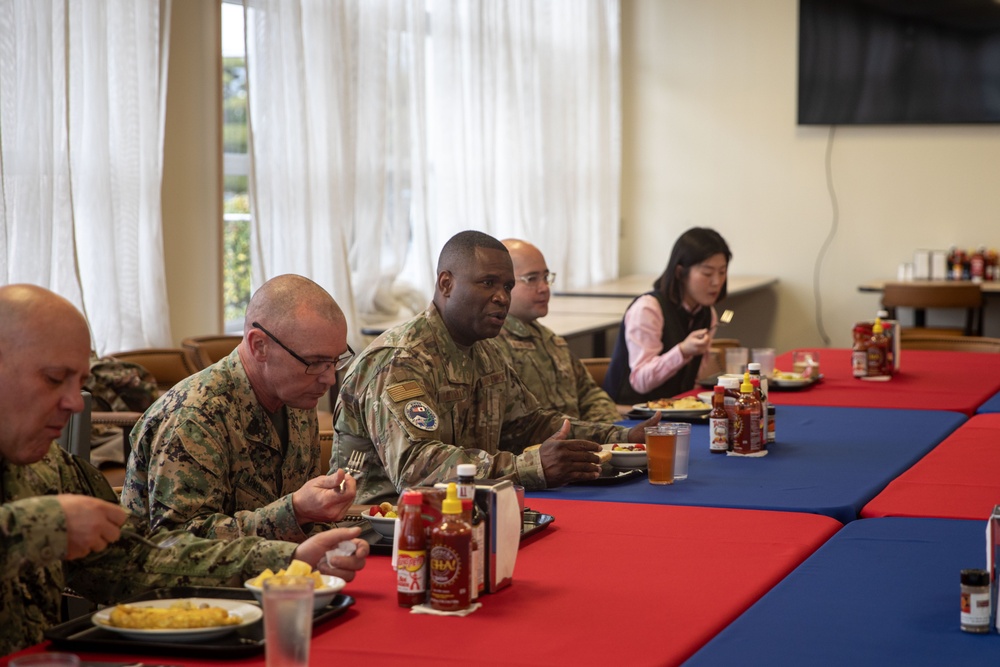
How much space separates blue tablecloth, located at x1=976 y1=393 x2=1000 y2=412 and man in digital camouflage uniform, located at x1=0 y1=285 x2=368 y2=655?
9.12 ft

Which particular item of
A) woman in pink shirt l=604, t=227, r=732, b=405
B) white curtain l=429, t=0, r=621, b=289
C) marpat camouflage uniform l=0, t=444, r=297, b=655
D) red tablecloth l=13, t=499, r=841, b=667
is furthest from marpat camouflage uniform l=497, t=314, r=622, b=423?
white curtain l=429, t=0, r=621, b=289

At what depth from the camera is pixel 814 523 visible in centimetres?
249

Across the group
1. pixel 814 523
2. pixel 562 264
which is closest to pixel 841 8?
pixel 562 264

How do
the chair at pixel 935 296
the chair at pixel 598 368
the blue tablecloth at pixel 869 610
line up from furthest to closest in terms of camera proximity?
the chair at pixel 935 296
the chair at pixel 598 368
the blue tablecloth at pixel 869 610

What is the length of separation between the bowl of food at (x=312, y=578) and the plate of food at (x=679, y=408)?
2.04 metres

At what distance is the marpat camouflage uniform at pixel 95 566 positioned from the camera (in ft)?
6.10

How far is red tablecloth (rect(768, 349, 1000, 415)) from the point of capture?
4246mm

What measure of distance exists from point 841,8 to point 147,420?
7536mm

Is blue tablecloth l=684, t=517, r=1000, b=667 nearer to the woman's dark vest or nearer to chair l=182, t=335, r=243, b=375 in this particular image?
the woman's dark vest

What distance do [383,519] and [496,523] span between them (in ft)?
1.10

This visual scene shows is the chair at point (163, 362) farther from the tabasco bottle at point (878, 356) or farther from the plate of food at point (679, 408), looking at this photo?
the tabasco bottle at point (878, 356)

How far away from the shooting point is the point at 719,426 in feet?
10.9

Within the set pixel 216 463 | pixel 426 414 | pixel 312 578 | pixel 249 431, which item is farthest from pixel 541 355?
pixel 312 578

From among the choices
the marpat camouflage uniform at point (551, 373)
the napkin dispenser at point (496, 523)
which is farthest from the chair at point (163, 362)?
the napkin dispenser at point (496, 523)
